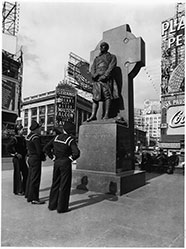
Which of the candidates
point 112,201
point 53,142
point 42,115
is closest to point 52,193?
point 53,142

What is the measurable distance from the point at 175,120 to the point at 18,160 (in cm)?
3294

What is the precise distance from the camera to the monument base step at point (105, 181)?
5.52 meters

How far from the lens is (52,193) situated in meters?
4.30

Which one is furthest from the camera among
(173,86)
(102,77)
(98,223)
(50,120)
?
(50,120)

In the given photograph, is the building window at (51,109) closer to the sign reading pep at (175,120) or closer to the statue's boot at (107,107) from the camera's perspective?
the sign reading pep at (175,120)

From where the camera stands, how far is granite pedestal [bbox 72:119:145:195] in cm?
568

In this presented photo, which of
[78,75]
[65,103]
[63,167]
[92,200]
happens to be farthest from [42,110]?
[63,167]

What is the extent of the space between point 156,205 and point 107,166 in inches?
→ 63.8

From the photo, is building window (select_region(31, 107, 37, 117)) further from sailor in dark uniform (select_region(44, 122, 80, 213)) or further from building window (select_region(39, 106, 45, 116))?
sailor in dark uniform (select_region(44, 122, 80, 213))

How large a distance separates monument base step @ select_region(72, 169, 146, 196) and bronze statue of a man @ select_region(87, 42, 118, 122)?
169cm

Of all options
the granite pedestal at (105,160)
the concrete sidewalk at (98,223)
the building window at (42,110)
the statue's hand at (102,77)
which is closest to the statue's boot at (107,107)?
the granite pedestal at (105,160)

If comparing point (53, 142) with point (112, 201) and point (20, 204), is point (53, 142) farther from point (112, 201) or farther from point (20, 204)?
point (112, 201)

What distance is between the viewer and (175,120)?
35.2 m

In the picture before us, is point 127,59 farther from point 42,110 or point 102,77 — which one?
point 42,110
